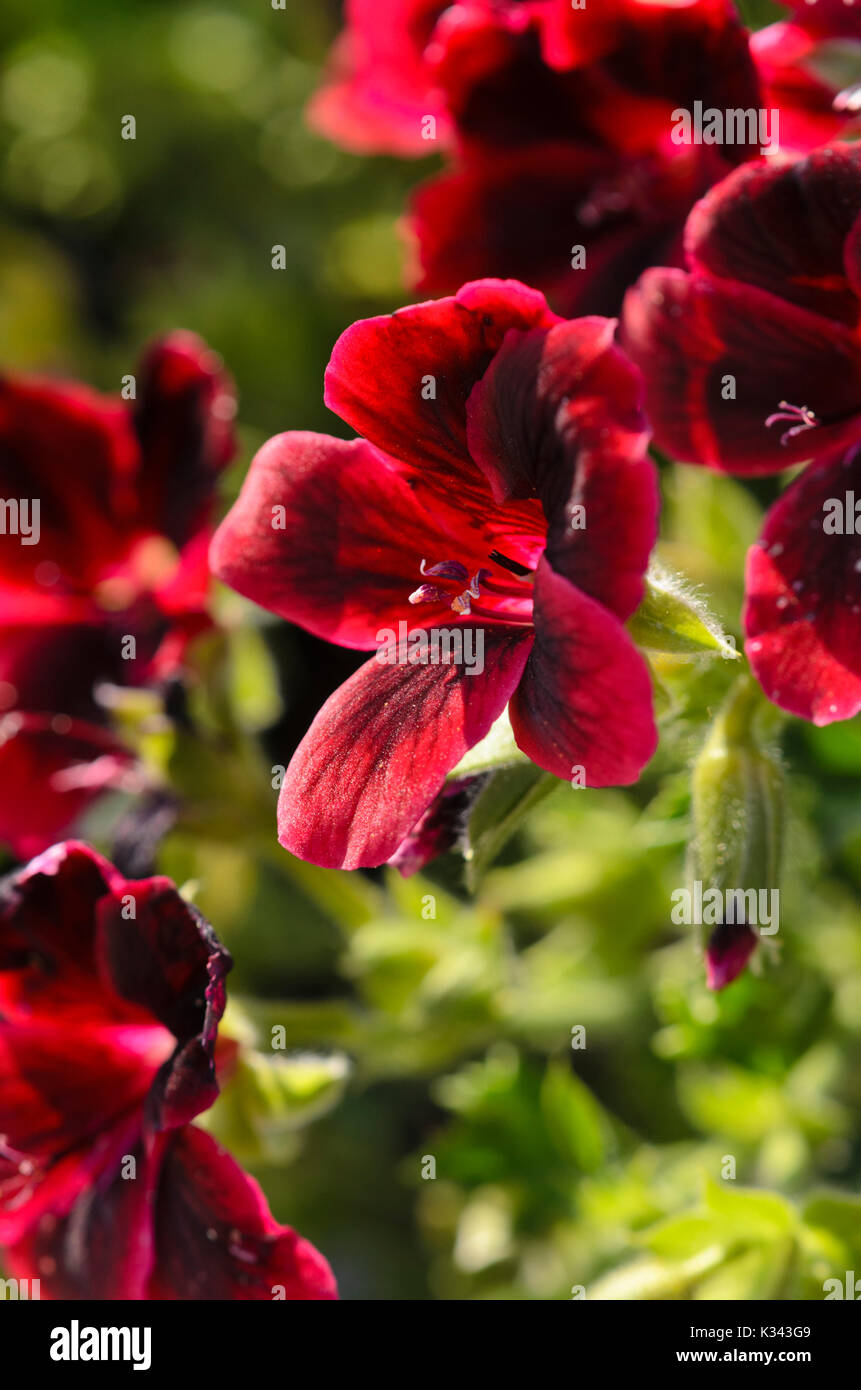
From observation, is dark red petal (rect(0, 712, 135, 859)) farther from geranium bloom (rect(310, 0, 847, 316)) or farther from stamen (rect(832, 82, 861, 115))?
stamen (rect(832, 82, 861, 115))

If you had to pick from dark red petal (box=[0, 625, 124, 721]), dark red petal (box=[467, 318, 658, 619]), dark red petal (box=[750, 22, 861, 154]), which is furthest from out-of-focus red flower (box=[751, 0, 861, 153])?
dark red petal (box=[0, 625, 124, 721])

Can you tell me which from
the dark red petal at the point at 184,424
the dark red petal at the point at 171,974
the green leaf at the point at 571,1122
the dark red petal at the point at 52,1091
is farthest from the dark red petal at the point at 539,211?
the green leaf at the point at 571,1122

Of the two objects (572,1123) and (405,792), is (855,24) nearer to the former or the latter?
(405,792)

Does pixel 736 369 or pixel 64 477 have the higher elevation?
pixel 64 477

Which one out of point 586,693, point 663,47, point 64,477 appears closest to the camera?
point 586,693

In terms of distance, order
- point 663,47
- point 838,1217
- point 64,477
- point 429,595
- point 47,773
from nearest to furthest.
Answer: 1. point 429,595
2. point 663,47
3. point 838,1217
4. point 47,773
5. point 64,477

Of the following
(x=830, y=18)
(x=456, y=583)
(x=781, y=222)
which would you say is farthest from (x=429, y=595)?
(x=830, y=18)

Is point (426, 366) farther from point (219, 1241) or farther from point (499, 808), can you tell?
point (219, 1241)

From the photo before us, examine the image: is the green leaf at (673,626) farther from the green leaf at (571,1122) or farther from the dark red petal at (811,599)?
the green leaf at (571,1122)
